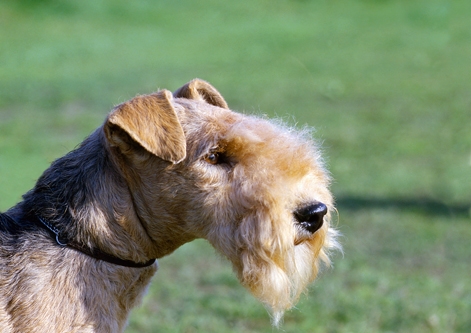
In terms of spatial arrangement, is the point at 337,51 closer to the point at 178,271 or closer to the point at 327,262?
→ the point at 178,271

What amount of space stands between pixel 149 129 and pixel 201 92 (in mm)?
840

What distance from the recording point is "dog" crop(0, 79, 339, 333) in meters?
3.36

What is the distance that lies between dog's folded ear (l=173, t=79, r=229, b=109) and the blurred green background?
45 centimetres

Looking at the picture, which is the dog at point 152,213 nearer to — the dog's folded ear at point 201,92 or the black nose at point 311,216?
the black nose at point 311,216

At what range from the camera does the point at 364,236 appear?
8.40 m

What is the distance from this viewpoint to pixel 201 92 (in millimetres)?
4199

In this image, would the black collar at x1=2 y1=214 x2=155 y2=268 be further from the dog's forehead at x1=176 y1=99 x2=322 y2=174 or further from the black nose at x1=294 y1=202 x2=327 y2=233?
the black nose at x1=294 y1=202 x2=327 y2=233

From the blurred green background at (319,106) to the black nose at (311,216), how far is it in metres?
1.17

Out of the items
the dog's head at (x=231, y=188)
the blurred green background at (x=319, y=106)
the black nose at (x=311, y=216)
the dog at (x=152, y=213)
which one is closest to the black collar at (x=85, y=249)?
the dog at (x=152, y=213)

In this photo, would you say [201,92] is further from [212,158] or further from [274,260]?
[274,260]

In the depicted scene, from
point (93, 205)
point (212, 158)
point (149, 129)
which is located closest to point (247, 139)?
point (212, 158)

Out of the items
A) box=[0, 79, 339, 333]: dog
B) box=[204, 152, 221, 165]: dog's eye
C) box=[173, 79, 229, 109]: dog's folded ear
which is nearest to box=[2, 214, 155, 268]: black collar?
box=[0, 79, 339, 333]: dog

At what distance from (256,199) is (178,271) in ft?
13.5

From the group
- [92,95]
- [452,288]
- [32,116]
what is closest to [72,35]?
[92,95]
